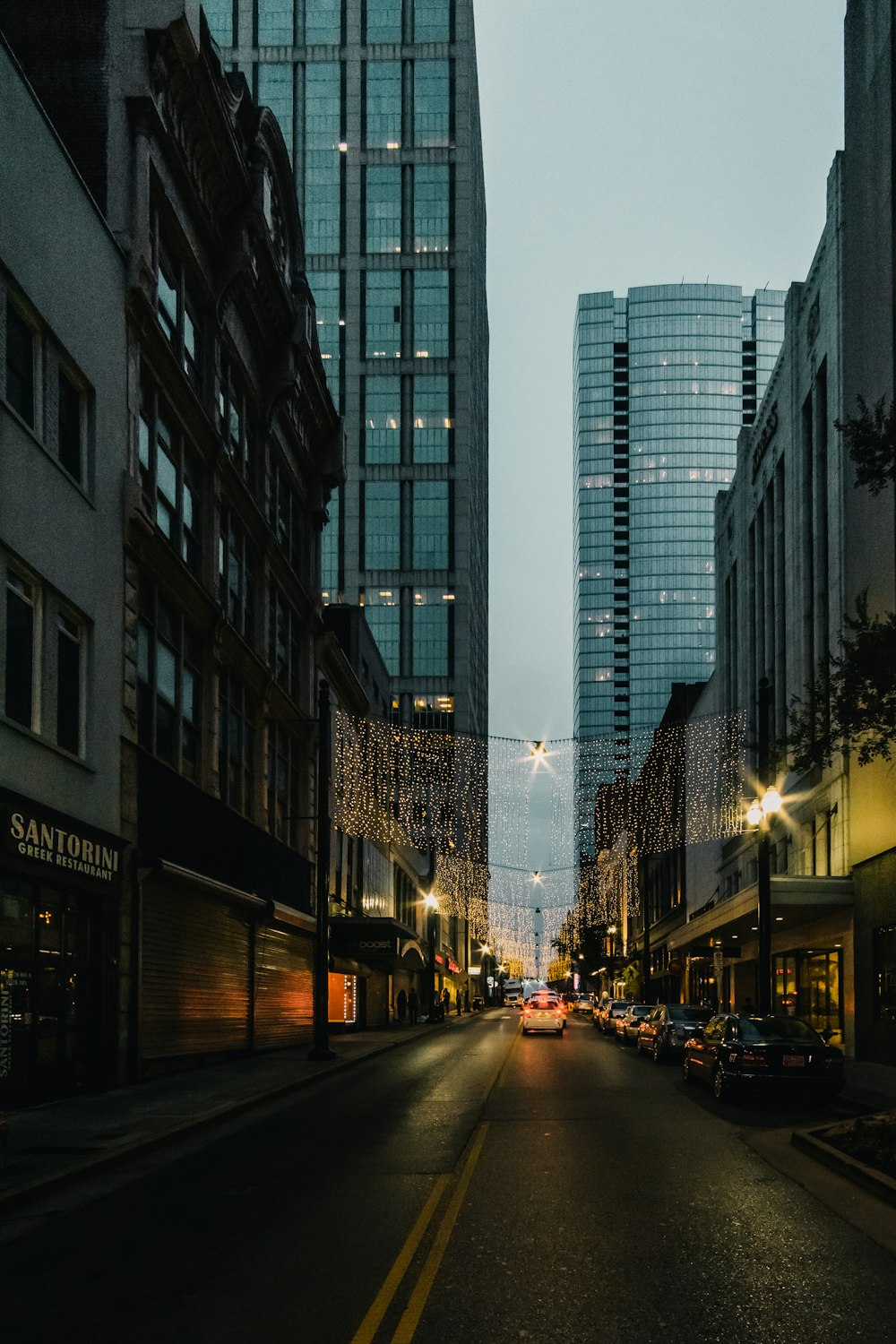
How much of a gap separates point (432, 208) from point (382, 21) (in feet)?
54.5

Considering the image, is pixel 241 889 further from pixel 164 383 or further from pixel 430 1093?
pixel 164 383

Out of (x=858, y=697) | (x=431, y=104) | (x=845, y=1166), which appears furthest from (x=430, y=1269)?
(x=431, y=104)

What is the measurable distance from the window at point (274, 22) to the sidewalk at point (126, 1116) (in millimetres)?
109368

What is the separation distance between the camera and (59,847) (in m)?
18.9

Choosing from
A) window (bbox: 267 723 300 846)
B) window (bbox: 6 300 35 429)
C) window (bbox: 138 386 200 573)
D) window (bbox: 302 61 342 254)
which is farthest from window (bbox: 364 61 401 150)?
window (bbox: 6 300 35 429)

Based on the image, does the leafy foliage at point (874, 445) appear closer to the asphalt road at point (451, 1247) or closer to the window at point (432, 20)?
the asphalt road at point (451, 1247)

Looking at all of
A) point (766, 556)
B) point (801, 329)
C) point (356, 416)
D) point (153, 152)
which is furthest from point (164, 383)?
point (356, 416)

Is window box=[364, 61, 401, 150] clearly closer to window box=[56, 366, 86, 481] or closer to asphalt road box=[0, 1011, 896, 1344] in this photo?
window box=[56, 366, 86, 481]

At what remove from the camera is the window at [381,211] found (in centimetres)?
11819

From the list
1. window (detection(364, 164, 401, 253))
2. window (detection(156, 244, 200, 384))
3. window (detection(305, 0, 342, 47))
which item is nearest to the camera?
window (detection(156, 244, 200, 384))

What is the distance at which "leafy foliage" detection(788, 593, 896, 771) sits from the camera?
17438mm

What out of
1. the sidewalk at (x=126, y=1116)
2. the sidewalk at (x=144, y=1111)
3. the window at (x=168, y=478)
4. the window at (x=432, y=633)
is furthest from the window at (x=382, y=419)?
the sidewalk at (x=126, y=1116)

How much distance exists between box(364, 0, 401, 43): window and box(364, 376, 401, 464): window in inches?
1154

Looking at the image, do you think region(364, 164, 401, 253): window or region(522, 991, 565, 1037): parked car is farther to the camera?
region(364, 164, 401, 253): window
